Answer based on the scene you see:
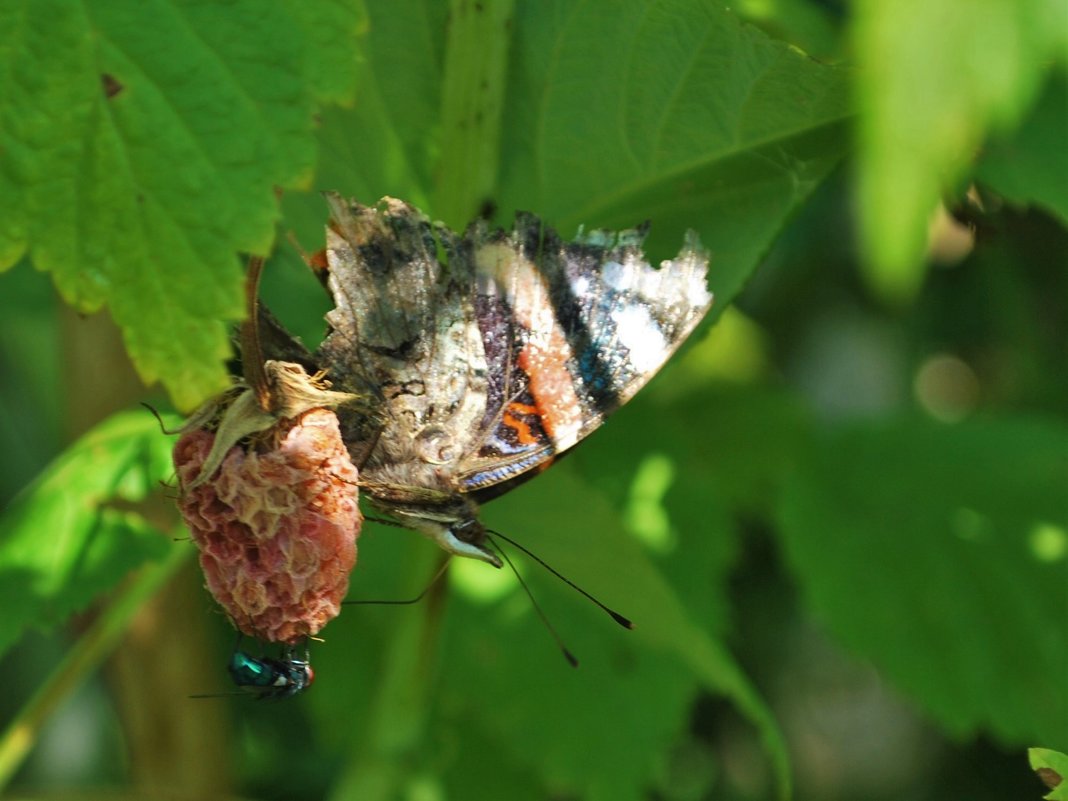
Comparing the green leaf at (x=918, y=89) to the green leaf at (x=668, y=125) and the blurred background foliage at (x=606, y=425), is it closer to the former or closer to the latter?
the blurred background foliage at (x=606, y=425)

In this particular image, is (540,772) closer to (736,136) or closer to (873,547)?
(873,547)

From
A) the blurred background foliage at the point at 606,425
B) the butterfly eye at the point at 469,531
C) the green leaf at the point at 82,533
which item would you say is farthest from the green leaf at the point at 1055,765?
the green leaf at the point at 82,533

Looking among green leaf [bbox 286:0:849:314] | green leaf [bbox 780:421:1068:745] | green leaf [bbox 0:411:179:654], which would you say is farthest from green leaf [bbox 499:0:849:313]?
green leaf [bbox 780:421:1068:745]

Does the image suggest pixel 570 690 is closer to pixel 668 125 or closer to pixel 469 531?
pixel 469 531

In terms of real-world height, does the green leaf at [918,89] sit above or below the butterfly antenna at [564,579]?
above

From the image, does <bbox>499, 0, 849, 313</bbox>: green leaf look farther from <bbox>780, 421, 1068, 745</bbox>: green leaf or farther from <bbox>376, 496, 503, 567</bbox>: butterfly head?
<bbox>780, 421, 1068, 745</bbox>: green leaf

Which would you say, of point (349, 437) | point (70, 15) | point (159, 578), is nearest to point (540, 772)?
point (159, 578)
